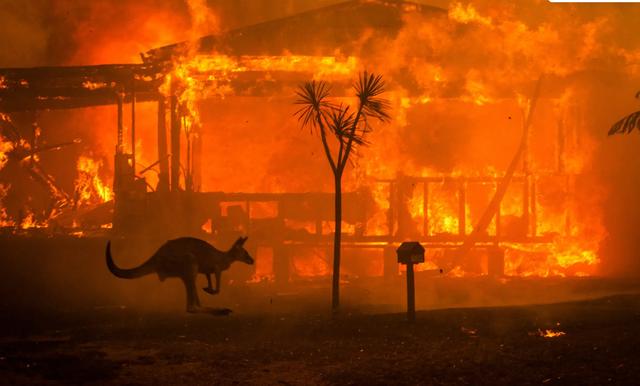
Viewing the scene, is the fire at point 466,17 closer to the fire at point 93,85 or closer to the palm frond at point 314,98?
the palm frond at point 314,98

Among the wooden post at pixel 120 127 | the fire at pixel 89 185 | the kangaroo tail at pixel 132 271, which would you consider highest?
the wooden post at pixel 120 127

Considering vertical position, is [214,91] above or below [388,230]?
above

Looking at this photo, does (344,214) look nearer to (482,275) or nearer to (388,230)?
(388,230)

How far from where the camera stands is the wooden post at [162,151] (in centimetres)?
1677

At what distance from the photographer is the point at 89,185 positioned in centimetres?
2194

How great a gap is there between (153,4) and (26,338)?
2013cm

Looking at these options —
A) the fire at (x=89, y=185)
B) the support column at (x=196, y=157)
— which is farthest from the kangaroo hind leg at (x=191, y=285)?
the fire at (x=89, y=185)

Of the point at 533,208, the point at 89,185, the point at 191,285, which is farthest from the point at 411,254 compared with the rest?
the point at 89,185

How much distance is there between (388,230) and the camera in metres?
18.1

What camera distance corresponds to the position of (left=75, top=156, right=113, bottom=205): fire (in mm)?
21609

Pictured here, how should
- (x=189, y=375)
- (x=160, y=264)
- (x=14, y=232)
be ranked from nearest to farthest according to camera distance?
(x=189, y=375) → (x=160, y=264) → (x=14, y=232)

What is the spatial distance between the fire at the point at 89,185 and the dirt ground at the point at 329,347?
31.3 feet

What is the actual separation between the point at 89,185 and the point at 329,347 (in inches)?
569

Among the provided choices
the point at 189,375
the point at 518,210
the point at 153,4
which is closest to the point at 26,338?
the point at 189,375
